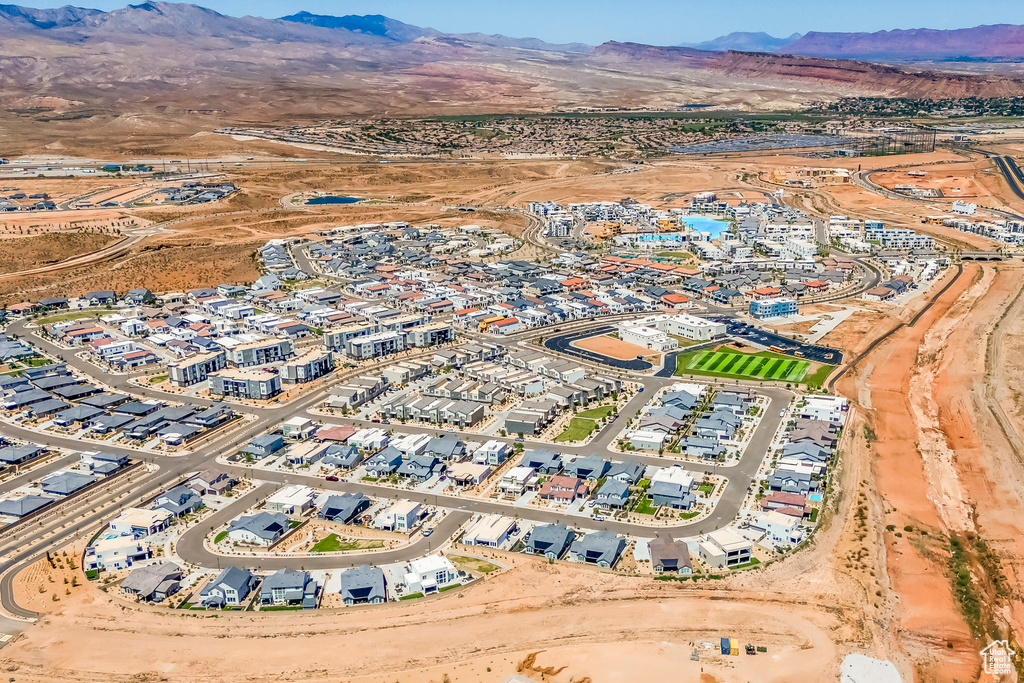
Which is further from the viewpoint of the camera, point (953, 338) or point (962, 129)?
point (962, 129)

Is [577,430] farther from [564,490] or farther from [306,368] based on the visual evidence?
[306,368]

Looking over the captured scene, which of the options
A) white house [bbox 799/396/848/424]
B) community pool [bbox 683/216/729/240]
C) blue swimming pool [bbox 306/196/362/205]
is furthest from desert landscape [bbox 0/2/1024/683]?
blue swimming pool [bbox 306/196/362/205]

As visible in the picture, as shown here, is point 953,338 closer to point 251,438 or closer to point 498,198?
point 251,438

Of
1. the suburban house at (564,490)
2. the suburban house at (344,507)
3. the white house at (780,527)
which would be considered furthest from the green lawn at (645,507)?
the suburban house at (344,507)

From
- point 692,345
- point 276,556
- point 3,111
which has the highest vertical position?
point 3,111

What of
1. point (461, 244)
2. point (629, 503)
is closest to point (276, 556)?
point (629, 503)

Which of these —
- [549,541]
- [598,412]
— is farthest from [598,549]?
[598,412]

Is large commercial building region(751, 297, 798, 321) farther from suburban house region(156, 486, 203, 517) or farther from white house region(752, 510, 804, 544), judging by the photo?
suburban house region(156, 486, 203, 517)
